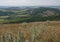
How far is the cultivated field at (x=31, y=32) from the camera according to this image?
2176mm

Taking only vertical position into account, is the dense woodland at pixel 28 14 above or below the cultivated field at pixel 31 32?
above

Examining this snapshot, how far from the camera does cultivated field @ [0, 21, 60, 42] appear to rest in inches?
85.7

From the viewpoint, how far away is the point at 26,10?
7.59 feet

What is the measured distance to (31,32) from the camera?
2246 mm

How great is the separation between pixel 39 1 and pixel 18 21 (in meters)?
0.49

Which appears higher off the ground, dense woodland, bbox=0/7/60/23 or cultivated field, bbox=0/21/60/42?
dense woodland, bbox=0/7/60/23

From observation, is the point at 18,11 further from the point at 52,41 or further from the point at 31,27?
the point at 52,41

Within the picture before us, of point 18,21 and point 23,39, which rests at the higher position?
point 18,21

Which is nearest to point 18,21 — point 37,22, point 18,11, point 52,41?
point 18,11

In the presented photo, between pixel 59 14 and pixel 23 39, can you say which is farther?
pixel 59 14

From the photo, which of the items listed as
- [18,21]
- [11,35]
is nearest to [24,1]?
[18,21]

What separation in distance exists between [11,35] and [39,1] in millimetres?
727

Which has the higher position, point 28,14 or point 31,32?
point 28,14

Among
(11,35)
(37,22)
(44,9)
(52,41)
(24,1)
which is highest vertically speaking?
(24,1)
